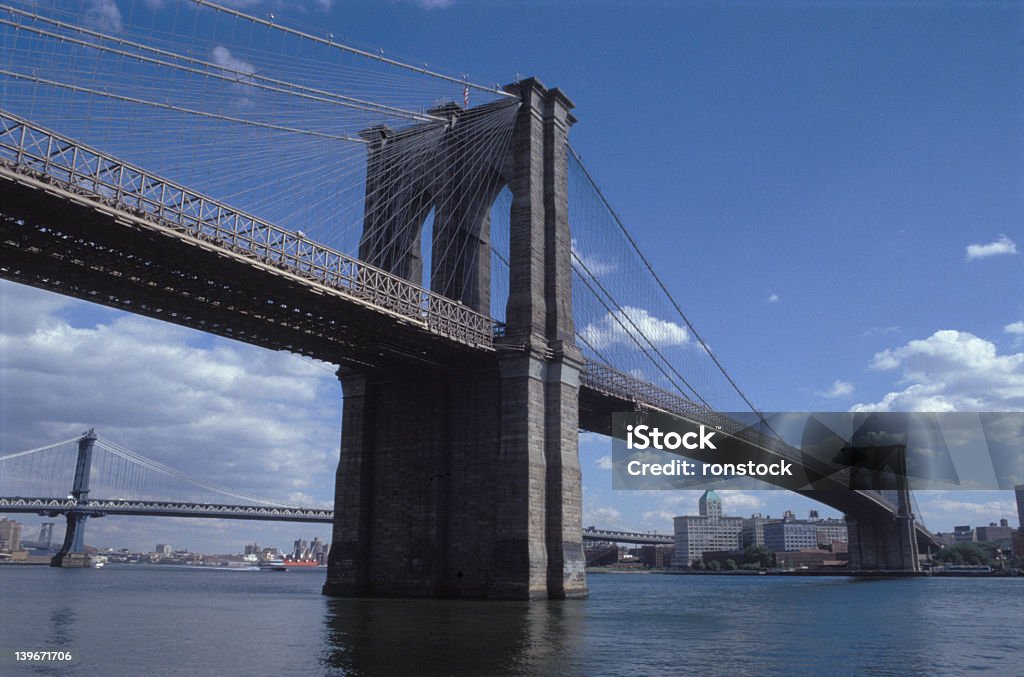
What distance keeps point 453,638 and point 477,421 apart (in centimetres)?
1997

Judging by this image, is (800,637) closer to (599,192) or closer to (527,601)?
(527,601)

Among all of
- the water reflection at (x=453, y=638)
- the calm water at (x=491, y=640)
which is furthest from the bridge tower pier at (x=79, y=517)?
the water reflection at (x=453, y=638)

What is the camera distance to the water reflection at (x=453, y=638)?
20.3m

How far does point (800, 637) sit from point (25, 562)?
200 m

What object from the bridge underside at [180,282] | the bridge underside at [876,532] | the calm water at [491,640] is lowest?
the calm water at [491,640]

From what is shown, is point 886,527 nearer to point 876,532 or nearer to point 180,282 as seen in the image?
point 876,532

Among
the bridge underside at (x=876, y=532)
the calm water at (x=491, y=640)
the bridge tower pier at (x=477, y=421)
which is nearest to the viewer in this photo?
the calm water at (x=491, y=640)

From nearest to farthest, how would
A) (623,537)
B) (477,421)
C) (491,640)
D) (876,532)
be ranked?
(491,640) < (477,421) < (876,532) < (623,537)

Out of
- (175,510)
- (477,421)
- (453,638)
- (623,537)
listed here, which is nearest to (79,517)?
(175,510)

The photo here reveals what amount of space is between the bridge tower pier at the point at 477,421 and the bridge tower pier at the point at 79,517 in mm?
101859

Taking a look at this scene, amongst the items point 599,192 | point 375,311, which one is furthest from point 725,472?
point 375,311

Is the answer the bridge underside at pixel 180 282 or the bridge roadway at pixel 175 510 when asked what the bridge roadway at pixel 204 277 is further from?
the bridge roadway at pixel 175 510

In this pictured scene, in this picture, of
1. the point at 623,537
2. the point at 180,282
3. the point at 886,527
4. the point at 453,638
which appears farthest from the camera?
the point at 623,537

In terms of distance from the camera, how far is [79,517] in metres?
134
